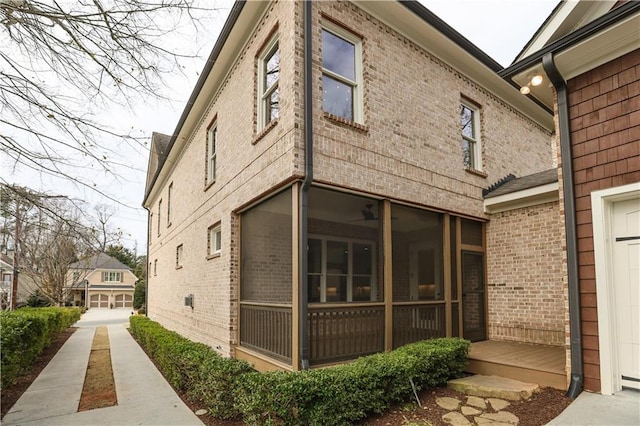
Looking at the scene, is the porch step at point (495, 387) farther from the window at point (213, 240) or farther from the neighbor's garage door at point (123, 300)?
the neighbor's garage door at point (123, 300)

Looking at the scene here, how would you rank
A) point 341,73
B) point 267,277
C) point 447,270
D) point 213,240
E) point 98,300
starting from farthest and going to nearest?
point 98,300 → point 213,240 → point 447,270 → point 267,277 → point 341,73

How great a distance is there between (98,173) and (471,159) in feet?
23.2

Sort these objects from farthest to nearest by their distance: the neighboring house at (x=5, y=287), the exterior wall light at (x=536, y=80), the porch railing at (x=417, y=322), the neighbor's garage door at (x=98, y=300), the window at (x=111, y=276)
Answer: the window at (x=111, y=276), the neighbor's garage door at (x=98, y=300), the neighboring house at (x=5, y=287), the porch railing at (x=417, y=322), the exterior wall light at (x=536, y=80)

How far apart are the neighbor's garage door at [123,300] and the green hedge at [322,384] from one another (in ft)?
145

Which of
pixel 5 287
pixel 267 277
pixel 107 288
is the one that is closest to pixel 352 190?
pixel 267 277

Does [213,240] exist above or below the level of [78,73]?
below

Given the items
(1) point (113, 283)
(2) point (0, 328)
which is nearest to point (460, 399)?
(2) point (0, 328)

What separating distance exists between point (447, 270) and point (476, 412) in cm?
308

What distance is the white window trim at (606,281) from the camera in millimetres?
4355

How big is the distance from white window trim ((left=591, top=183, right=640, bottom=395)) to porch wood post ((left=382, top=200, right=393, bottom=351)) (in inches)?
105

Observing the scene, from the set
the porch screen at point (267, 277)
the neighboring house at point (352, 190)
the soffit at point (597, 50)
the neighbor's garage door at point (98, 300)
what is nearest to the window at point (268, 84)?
the neighboring house at point (352, 190)

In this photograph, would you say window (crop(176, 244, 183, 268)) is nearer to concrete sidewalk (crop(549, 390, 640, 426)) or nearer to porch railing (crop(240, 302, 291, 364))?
porch railing (crop(240, 302, 291, 364))

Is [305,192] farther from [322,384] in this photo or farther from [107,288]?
[107,288]

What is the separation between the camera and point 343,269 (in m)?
6.21
